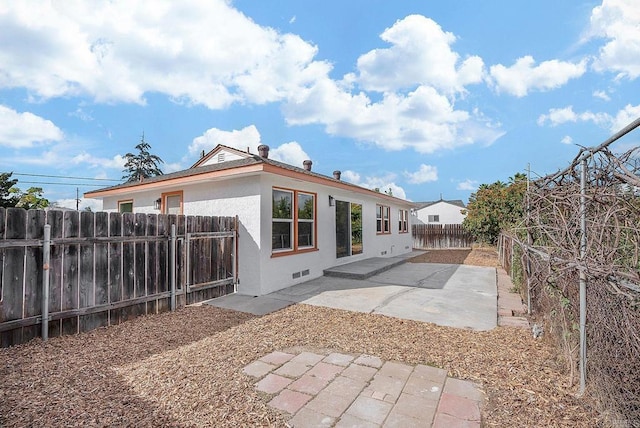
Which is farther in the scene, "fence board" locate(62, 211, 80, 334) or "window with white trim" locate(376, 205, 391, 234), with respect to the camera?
"window with white trim" locate(376, 205, 391, 234)

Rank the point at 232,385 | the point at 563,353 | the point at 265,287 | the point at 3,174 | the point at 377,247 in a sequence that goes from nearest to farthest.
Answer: the point at 232,385
the point at 563,353
the point at 265,287
the point at 377,247
the point at 3,174

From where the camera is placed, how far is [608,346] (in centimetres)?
212

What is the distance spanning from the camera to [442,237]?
22094 mm

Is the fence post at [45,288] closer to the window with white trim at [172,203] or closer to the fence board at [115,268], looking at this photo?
the fence board at [115,268]

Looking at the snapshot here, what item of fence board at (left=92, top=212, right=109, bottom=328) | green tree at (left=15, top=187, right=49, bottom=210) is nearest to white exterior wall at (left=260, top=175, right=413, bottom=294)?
fence board at (left=92, top=212, right=109, bottom=328)

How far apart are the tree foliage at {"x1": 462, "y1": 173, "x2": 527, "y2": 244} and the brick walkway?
1513cm

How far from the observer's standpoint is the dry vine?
5.80 feet

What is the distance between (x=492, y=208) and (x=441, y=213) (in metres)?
19.5

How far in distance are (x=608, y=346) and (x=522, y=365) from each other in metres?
1.33

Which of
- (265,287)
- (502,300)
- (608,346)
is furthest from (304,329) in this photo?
(502,300)

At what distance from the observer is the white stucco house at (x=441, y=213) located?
3572 centimetres

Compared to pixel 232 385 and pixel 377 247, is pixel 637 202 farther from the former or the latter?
pixel 377 247

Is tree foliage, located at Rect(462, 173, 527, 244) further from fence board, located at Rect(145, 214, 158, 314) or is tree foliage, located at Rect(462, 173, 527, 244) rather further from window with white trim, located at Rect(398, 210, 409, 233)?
fence board, located at Rect(145, 214, 158, 314)

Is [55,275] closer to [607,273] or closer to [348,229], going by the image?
[607,273]
